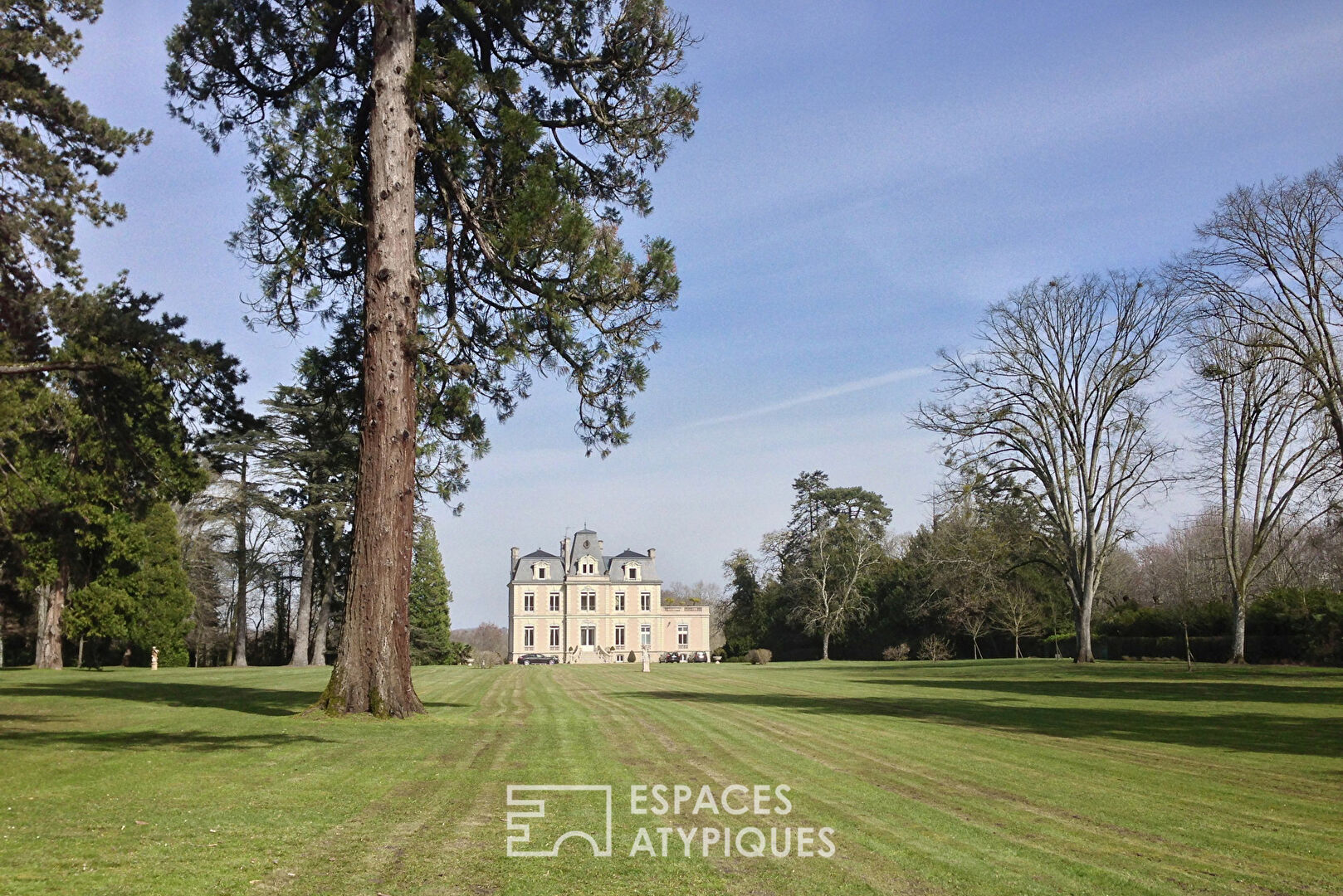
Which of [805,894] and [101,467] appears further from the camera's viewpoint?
[101,467]

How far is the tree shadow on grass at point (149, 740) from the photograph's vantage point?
28.7ft

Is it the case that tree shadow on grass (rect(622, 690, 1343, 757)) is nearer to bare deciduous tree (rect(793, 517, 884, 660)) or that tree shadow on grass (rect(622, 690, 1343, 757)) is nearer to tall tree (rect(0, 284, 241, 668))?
tall tree (rect(0, 284, 241, 668))

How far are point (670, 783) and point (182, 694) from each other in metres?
13.3

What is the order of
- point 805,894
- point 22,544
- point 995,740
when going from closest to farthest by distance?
point 805,894
point 995,740
point 22,544

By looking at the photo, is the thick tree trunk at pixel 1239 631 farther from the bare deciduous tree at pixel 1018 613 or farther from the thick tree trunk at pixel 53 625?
the thick tree trunk at pixel 53 625

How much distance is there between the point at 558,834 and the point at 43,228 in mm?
14247

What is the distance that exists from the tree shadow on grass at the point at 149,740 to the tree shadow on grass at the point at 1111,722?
29.2ft

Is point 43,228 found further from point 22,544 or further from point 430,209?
point 22,544

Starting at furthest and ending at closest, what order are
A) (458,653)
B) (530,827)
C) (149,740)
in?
(458,653) < (149,740) < (530,827)

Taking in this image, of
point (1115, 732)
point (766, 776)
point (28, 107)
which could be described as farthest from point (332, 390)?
point (1115, 732)

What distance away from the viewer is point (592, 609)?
73.4 meters

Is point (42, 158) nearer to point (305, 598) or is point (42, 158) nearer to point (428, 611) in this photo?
point (305, 598)

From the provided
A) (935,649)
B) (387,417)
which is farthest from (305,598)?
(387,417)

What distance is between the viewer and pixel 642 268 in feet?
43.8
